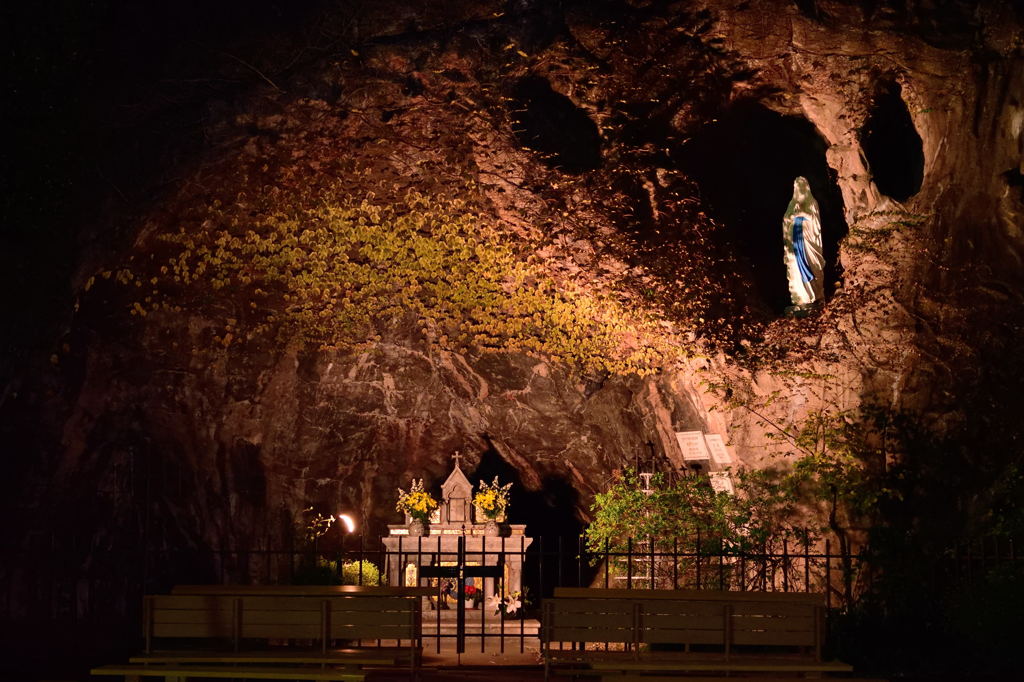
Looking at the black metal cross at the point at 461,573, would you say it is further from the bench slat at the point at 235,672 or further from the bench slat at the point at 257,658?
the bench slat at the point at 235,672

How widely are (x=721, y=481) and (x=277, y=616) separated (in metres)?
7.37

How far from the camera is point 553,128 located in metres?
12.9

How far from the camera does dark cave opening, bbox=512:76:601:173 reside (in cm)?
1267

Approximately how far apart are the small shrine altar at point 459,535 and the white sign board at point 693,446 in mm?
3105

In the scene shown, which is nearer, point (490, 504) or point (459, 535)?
point (459, 535)

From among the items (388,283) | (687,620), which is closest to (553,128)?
(388,283)

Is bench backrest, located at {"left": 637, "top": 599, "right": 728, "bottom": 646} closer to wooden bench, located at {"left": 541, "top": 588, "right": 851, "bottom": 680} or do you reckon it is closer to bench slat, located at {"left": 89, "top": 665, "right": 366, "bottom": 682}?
wooden bench, located at {"left": 541, "top": 588, "right": 851, "bottom": 680}

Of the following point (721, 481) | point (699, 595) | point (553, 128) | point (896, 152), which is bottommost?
point (699, 595)

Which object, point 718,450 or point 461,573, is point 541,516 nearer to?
point 718,450

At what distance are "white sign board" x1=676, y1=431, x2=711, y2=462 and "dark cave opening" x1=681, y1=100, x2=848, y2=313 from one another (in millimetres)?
1981

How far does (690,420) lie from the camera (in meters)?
14.8

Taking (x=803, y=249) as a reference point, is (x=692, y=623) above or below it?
below

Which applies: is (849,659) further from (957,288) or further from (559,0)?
(559,0)

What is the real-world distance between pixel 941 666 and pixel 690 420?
18.6 ft
